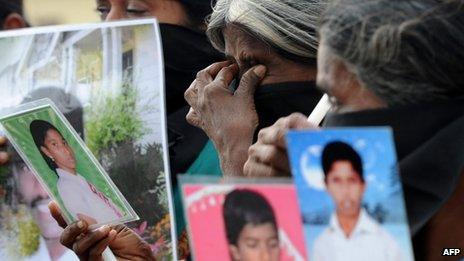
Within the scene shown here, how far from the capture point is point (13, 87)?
3.42m

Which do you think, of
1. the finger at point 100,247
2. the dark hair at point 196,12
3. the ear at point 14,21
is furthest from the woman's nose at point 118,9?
the ear at point 14,21

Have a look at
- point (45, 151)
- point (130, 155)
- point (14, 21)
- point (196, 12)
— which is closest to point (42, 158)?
point (45, 151)

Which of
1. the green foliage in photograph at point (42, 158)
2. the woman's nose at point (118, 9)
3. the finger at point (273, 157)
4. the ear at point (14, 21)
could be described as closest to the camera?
the finger at point (273, 157)

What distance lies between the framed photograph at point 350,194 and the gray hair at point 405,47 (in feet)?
1.16

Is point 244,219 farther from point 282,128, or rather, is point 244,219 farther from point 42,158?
point 42,158

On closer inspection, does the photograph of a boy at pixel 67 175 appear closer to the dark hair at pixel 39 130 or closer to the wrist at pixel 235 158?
the dark hair at pixel 39 130

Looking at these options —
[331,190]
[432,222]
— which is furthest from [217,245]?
[432,222]

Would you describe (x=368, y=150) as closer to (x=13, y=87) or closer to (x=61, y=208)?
(x=61, y=208)

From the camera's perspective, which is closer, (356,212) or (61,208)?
(356,212)

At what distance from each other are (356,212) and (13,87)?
1.79 metres

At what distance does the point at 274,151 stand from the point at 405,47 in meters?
0.42

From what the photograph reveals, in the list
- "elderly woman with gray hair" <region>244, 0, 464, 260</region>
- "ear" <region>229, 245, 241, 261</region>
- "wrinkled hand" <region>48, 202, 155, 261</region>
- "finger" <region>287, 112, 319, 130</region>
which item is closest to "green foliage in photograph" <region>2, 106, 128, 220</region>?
"wrinkled hand" <region>48, 202, 155, 261</region>

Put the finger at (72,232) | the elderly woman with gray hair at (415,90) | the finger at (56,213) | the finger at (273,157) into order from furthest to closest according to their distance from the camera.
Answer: the finger at (56,213)
the finger at (72,232)
the finger at (273,157)
the elderly woman with gray hair at (415,90)

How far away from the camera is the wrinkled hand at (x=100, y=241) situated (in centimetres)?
298
